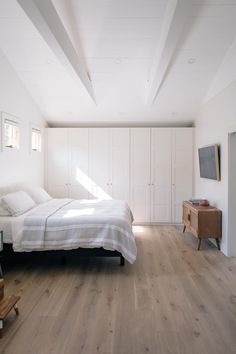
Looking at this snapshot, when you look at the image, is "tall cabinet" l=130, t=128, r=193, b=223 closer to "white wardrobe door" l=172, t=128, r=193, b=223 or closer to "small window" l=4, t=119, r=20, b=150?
"white wardrobe door" l=172, t=128, r=193, b=223

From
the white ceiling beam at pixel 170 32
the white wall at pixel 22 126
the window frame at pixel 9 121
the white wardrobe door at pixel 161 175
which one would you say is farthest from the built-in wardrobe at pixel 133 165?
the white ceiling beam at pixel 170 32

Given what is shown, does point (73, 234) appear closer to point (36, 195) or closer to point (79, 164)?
point (36, 195)

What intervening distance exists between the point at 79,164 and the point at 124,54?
2.89m

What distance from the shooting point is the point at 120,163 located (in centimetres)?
604

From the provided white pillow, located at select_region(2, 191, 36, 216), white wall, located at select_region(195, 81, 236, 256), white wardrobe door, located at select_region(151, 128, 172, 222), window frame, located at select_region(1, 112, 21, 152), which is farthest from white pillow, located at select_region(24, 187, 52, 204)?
white wall, located at select_region(195, 81, 236, 256)

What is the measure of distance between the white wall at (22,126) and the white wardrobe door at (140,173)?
215 cm

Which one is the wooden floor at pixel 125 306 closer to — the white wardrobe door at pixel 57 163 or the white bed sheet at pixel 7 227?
the white bed sheet at pixel 7 227

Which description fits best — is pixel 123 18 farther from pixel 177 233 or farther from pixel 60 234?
pixel 177 233

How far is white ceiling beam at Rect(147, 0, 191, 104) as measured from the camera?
2.25 m

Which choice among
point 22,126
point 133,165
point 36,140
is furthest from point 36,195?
point 133,165

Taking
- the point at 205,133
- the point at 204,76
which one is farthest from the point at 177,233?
the point at 204,76

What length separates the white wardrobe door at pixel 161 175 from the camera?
598cm

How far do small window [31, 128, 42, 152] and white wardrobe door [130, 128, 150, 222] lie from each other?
2.09 metres

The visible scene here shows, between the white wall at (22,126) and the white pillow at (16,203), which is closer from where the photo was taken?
the white pillow at (16,203)
